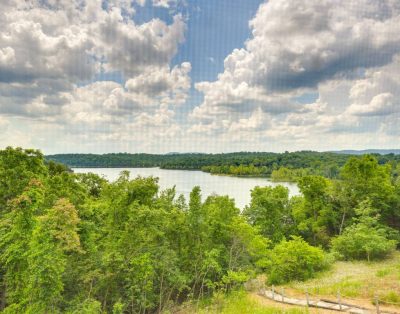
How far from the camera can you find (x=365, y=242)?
2541cm

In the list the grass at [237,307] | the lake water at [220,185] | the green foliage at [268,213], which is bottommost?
the grass at [237,307]

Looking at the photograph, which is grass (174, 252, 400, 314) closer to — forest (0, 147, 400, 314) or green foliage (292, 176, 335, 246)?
forest (0, 147, 400, 314)

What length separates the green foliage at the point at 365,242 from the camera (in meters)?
24.8

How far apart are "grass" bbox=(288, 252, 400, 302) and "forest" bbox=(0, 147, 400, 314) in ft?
4.35

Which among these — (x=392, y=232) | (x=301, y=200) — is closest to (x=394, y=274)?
(x=392, y=232)

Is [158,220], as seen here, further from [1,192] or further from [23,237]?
[1,192]

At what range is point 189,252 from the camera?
873 inches

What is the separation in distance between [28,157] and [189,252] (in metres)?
12.2

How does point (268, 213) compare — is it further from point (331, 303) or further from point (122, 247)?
point (122, 247)

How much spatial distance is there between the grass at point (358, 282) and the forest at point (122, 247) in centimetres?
132

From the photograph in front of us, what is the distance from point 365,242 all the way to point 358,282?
A: 9142 millimetres

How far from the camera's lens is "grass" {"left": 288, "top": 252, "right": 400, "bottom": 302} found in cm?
1572

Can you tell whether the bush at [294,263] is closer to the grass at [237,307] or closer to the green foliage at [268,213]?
the grass at [237,307]

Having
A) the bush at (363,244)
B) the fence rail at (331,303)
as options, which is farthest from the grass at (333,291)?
the bush at (363,244)
